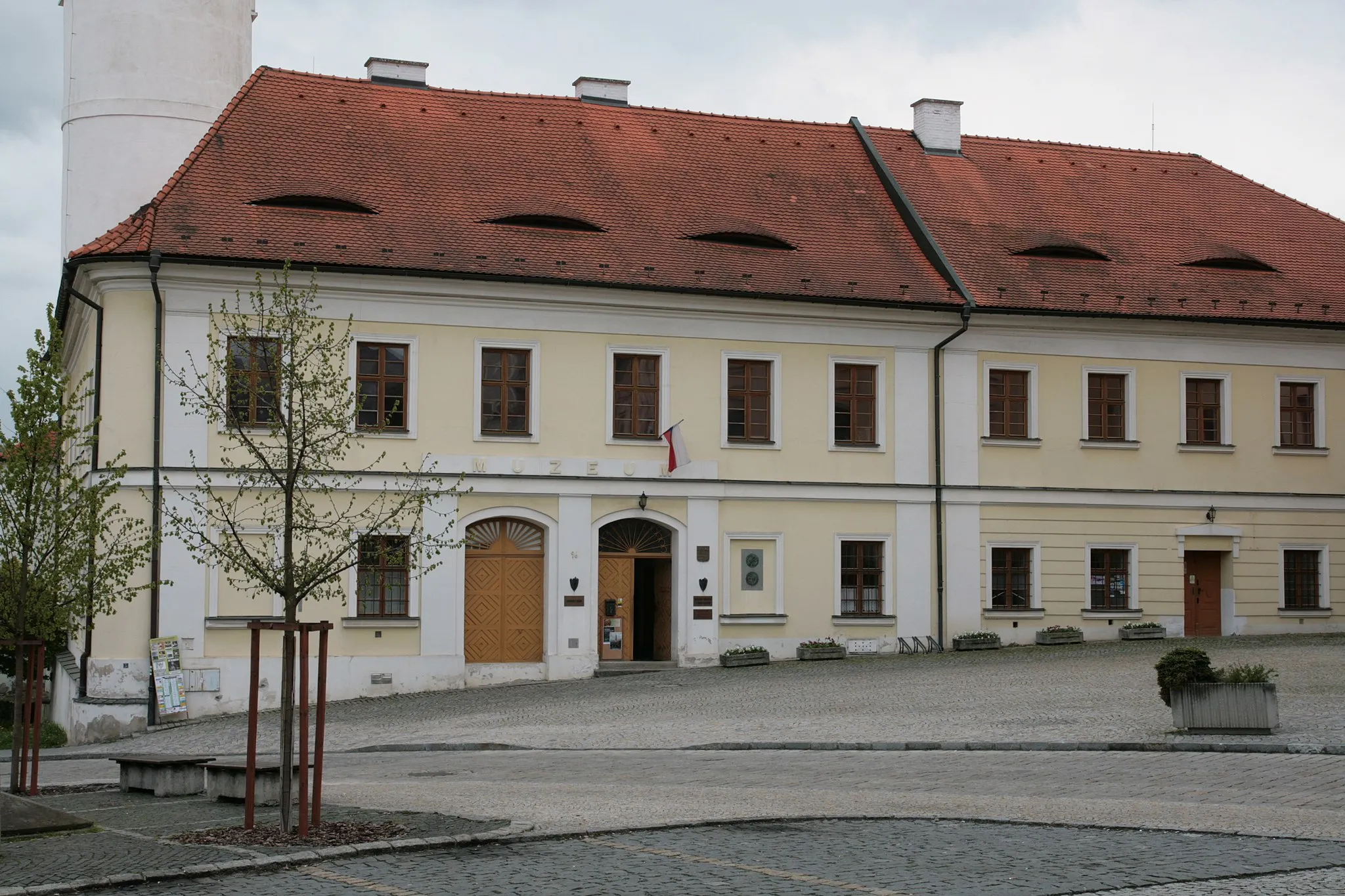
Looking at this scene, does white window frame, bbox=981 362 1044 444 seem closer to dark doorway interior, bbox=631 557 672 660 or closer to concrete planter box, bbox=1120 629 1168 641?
concrete planter box, bbox=1120 629 1168 641

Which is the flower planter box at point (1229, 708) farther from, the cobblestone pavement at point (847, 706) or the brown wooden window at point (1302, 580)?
the brown wooden window at point (1302, 580)

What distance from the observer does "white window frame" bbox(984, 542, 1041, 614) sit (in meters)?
32.7

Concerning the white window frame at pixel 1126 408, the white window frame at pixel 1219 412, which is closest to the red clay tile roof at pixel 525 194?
the white window frame at pixel 1126 408

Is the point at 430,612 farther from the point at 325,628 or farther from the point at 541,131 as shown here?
the point at 325,628

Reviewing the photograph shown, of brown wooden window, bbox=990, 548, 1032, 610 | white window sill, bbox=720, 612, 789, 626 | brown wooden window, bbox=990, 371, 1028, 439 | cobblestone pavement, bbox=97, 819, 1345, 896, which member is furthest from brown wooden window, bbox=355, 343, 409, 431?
cobblestone pavement, bbox=97, 819, 1345, 896

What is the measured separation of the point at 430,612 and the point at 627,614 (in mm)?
4030

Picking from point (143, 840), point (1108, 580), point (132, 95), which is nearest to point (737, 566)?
point (1108, 580)

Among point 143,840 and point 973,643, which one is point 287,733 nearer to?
point 143,840

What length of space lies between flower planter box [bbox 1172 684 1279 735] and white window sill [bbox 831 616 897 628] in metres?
13.4

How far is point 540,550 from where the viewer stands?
3027 cm

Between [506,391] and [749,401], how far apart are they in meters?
4.85

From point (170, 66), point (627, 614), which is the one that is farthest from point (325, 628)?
point (170, 66)

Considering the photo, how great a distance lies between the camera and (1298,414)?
35.1 meters

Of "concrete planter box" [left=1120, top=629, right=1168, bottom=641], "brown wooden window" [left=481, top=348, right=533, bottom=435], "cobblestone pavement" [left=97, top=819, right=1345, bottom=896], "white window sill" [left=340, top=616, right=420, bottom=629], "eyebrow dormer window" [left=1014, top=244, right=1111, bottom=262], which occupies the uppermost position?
"eyebrow dormer window" [left=1014, top=244, right=1111, bottom=262]
